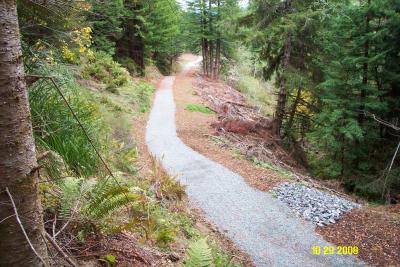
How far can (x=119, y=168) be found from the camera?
7.44 m

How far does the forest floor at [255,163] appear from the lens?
6395 mm

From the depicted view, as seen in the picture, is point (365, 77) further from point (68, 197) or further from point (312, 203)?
point (68, 197)

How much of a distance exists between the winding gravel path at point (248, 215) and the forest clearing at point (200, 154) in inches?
1.6

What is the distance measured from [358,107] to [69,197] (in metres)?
10.6

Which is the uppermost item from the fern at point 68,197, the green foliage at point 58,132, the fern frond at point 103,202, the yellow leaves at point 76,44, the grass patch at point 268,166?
the yellow leaves at point 76,44

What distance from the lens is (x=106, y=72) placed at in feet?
61.5

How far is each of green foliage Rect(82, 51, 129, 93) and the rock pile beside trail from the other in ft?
39.0

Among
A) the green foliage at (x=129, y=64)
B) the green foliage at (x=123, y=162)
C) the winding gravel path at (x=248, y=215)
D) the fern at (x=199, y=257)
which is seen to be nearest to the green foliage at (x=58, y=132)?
the fern at (x=199, y=257)

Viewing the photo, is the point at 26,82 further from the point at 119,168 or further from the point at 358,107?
the point at 358,107

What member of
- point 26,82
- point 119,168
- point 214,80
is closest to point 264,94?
point 214,80

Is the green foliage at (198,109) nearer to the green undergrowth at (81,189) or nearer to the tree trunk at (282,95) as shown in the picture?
the tree trunk at (282,95)
